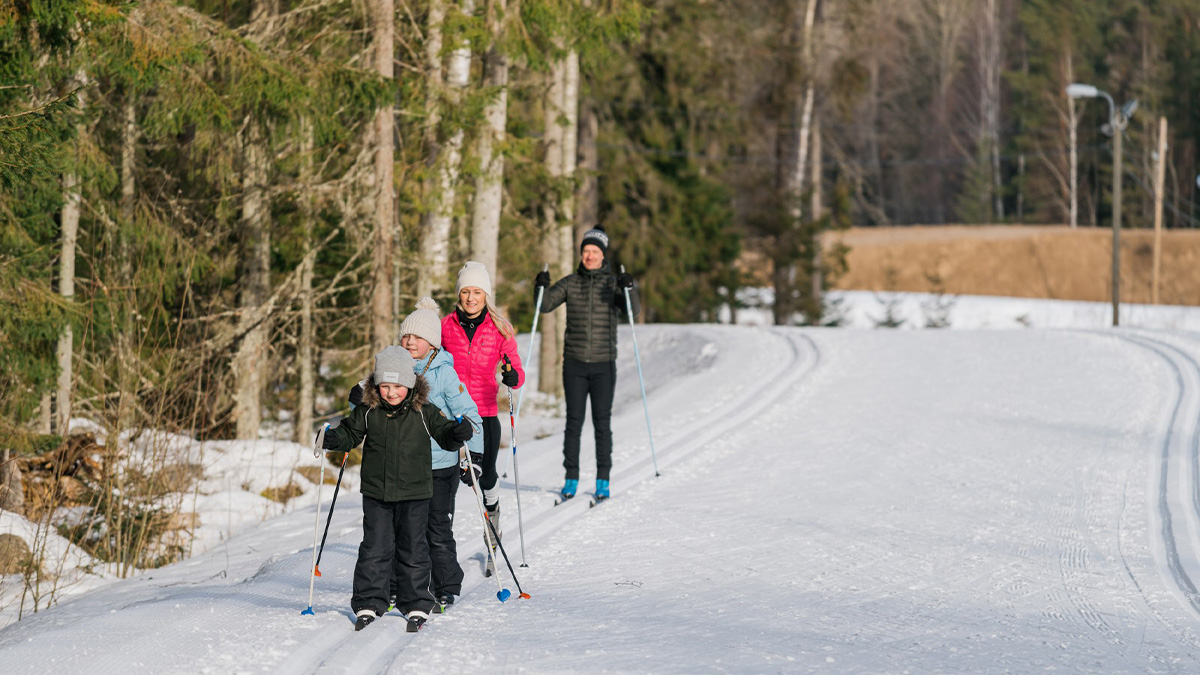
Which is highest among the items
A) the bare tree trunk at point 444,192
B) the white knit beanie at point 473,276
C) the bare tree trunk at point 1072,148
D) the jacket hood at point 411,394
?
the bare tree trunk at point 1072,148

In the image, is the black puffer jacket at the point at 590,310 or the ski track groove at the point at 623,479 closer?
the ski track groove at the point at 623,479

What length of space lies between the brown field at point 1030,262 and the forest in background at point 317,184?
17.2 metres

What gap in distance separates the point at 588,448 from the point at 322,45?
6634 mm

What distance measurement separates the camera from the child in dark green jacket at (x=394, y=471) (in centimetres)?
635

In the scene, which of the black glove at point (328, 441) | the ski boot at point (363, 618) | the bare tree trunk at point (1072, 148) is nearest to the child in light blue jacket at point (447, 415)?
the ski boot at point (363, 618)

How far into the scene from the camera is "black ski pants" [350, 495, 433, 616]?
642 centimetres

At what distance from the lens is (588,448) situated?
13.0 meters

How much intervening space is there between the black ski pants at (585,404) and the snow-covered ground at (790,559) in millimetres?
374

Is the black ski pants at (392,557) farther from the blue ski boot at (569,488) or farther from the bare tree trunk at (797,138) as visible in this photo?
the bare tree trunk at (797,138)

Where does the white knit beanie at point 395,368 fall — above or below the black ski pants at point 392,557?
above

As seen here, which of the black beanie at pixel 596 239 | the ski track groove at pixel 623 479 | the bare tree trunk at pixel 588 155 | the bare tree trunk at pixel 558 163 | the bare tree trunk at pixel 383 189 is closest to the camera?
the ski track groove at pixel 623 479

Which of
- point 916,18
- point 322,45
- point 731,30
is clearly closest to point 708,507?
point 322,45

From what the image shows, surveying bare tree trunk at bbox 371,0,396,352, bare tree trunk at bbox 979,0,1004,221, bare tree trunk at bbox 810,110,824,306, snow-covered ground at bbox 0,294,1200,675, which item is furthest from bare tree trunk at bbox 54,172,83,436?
bare tree trunk at bbox 979,0,1004,221

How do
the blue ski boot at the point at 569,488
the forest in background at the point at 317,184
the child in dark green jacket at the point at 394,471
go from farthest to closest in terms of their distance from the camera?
the forest in background at the point at 317,184
the blue ski boot at the point at 569,488
the child in dark green jacket at the point at 394,471
